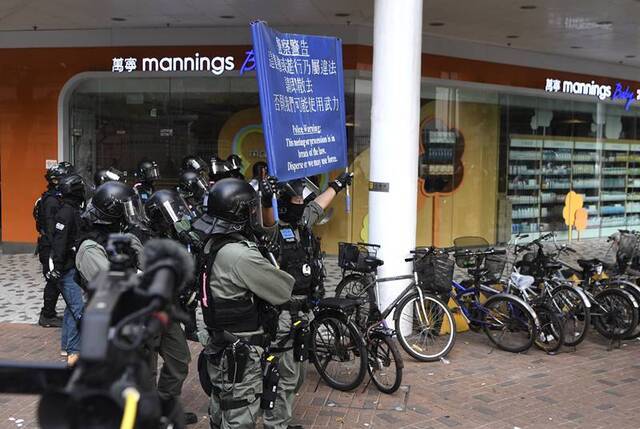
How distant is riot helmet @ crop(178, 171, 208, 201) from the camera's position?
25.1ft

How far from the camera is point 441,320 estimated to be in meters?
6.37

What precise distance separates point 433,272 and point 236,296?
10.8 feet

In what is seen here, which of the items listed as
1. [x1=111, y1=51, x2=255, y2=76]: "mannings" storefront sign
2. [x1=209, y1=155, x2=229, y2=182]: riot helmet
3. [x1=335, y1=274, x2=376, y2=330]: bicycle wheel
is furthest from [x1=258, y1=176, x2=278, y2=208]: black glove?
[x1=111, y1=51, x2=255, y2=76]: "mannings" storefront sign

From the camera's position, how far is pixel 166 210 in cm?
582

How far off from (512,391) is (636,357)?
2000mm

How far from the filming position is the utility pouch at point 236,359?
11.9 feet

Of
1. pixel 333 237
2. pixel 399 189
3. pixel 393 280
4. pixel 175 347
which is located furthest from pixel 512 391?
pixel 333 237

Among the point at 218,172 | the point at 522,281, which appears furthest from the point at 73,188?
the point at 522,281

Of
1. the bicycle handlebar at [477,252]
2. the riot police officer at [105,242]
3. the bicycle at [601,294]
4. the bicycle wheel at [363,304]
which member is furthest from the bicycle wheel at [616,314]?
the riot police officer at [105,242]

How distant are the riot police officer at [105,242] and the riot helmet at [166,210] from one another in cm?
121

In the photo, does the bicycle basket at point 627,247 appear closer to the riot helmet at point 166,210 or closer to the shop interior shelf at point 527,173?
the riot helmet at point 166,210

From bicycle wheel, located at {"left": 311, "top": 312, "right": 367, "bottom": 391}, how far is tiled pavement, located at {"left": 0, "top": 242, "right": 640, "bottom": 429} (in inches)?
5.4

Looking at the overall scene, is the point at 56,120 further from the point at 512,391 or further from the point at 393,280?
the point at 512,391

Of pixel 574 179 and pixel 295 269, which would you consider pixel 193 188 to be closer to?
pixel 295 269
